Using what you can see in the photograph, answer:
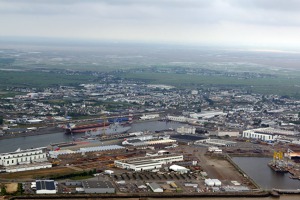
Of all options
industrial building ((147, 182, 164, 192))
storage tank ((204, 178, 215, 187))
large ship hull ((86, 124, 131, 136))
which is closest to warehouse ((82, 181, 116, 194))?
industrial building ((147, 182, 164, 192))

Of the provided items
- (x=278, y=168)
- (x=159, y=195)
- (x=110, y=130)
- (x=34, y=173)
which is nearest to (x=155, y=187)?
(x=159, y=195)

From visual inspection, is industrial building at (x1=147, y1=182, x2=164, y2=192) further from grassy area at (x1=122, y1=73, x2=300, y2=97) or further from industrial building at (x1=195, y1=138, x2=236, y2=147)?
grassy area at (x1=122, y1=73, x2=300, y2=97)

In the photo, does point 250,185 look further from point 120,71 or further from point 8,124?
point 120,71

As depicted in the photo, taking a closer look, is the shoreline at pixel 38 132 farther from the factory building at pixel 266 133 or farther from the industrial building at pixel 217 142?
the factory building at pixel 266 133

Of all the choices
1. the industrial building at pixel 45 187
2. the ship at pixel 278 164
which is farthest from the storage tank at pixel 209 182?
the industrial building at pixel 45 187

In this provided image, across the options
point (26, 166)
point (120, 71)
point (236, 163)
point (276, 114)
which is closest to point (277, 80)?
point (120, 71)

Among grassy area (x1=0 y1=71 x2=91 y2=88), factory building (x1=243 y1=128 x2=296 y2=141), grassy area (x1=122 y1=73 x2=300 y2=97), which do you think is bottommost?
grassy area (x1=122 y1=73 x2=300 y2=97)
